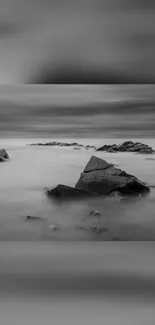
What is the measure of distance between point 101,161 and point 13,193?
0.42 meters

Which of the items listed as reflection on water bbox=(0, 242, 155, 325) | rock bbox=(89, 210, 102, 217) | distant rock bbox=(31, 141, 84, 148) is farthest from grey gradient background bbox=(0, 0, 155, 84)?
reflection on water bbox=(0, 242, 155, 325)

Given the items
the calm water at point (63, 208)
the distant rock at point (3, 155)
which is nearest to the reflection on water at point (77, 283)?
the calm water at point (63, 208)

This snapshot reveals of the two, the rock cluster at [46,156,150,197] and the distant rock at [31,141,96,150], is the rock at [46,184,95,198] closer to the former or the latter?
the rock cluster at [46,156,150,197]

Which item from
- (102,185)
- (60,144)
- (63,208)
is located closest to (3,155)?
(60,144)

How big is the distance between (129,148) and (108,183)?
195 millimetres

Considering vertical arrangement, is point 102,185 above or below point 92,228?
above

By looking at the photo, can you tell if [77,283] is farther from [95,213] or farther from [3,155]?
[3,155]

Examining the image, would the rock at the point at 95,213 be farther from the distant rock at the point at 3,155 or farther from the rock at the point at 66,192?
the distant rock at the point at 3,155

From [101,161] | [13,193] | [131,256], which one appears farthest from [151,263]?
[13,193]

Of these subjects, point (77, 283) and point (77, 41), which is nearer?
point (77, 283)

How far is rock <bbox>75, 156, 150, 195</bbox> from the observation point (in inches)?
65.9

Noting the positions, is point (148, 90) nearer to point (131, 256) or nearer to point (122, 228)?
point (122, 228)

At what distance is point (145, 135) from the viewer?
1728mm

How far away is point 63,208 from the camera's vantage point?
65.7 inches
